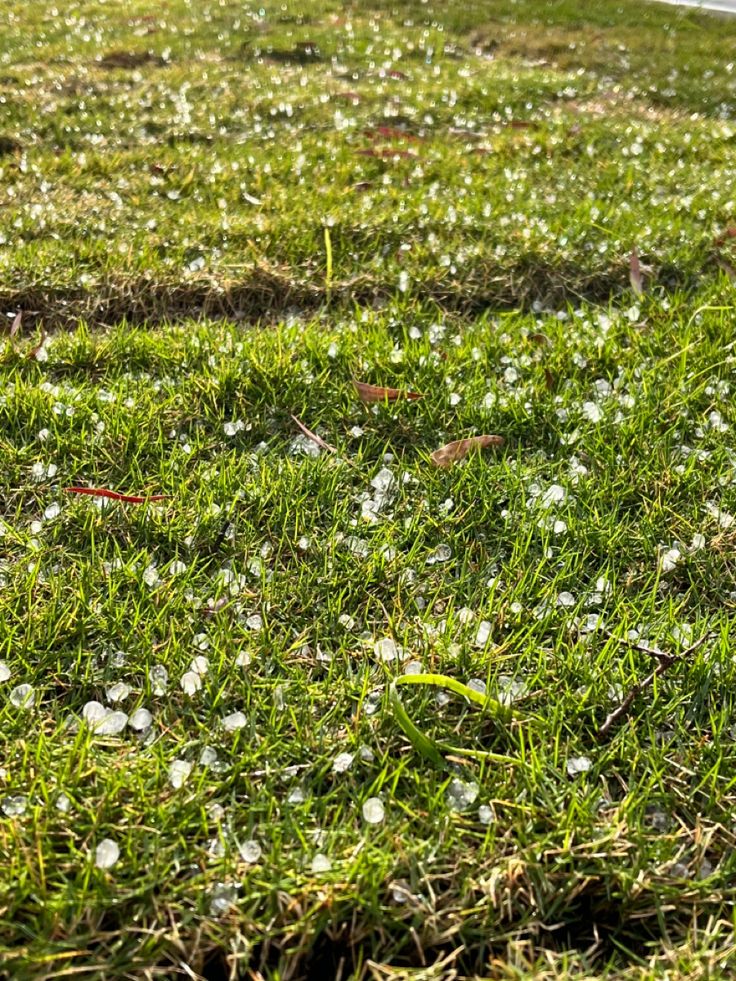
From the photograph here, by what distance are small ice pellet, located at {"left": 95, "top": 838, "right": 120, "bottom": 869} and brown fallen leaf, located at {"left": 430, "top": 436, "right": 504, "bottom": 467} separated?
4.04ft

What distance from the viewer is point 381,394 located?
230 cm

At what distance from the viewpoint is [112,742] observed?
1453 mm

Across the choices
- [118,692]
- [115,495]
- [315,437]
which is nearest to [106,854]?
[118,692]

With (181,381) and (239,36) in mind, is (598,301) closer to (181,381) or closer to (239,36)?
(181,381)

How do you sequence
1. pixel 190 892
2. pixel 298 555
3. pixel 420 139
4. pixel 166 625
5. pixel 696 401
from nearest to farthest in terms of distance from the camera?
1. pixel 190 892
2. pixel 166 625
3. pixel 298 555
4. pixel 696 401
5. pixel 420 139

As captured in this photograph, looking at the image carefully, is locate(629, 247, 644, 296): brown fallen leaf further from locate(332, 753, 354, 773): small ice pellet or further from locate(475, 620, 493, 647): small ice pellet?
locate(332, 753, 354, 773): small ice pellet

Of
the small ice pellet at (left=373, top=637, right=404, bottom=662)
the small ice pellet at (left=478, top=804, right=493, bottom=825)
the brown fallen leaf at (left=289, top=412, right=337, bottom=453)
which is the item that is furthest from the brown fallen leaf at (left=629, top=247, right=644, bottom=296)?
the small ice pellet at (left=478, top=804, right=493, bottom=825)

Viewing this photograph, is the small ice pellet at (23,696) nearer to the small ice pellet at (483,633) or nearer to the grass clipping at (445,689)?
the grass clipping at (445,689)

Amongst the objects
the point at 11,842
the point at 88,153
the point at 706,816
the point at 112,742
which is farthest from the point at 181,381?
the point at 88,153

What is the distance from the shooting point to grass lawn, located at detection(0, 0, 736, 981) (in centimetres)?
127

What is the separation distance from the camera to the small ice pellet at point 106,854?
127cm

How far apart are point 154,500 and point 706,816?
55.9 inches

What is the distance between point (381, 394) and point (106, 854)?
4.74ft

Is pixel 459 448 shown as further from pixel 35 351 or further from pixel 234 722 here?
pixel 35 351
